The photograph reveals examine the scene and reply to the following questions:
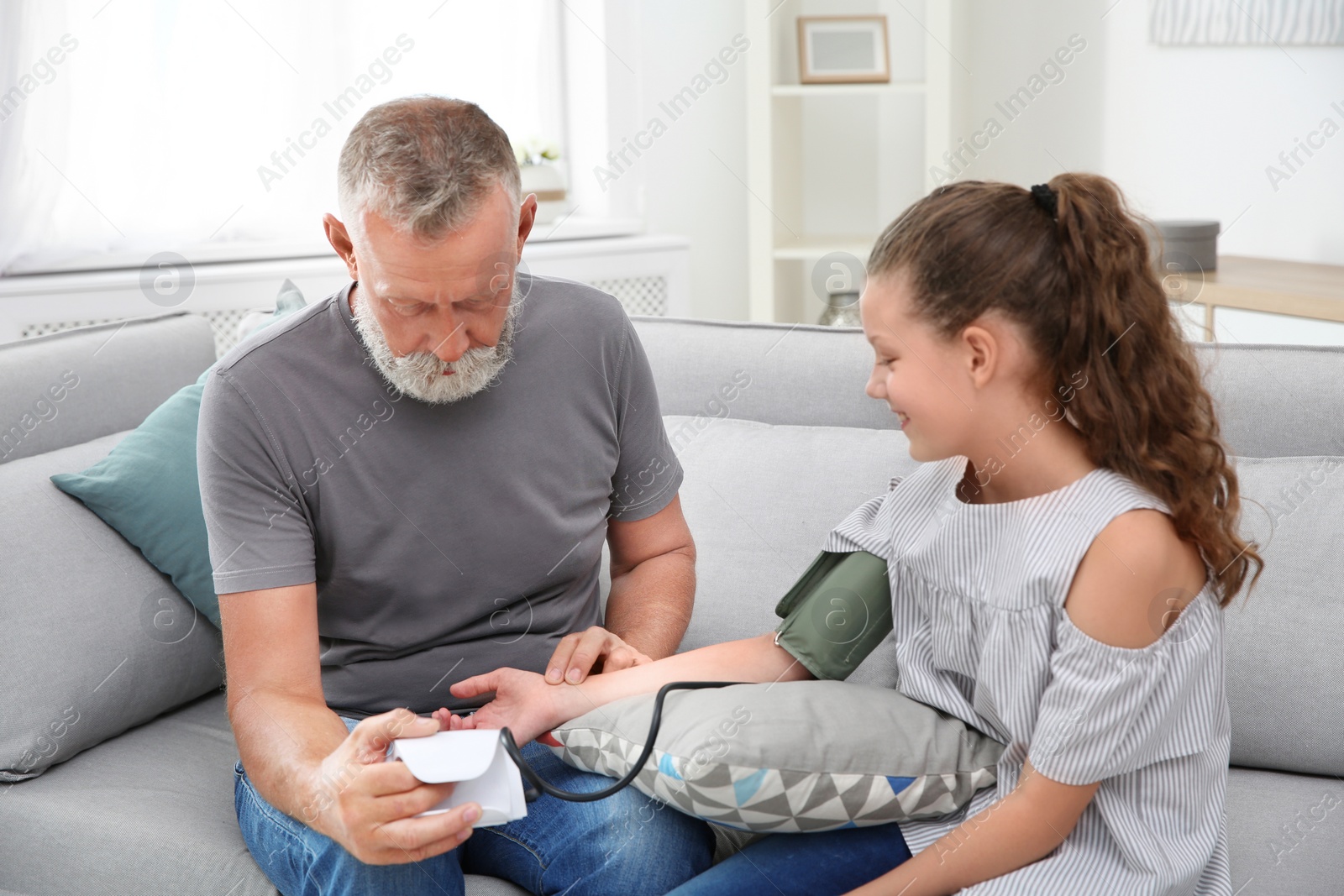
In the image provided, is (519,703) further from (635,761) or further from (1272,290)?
(1272,290)

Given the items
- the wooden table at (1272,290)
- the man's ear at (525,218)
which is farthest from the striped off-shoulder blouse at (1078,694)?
the wooden table at (1272,290)

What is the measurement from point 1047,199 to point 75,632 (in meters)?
1.18

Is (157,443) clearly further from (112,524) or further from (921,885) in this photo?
(921,885)

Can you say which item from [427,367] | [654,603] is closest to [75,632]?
[427,367]

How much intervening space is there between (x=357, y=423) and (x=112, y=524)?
473mm

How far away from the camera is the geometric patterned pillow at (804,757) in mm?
997

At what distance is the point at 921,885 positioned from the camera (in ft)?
3.31

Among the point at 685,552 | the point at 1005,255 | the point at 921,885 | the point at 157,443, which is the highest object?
the point at 1005,255

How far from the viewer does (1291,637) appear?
1284 mm

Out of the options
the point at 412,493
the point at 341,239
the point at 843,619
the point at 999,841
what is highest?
the point at 341,239

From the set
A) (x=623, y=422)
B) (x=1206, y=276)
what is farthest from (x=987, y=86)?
(x=623, y=422)

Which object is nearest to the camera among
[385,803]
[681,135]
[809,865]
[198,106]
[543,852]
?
[385,803]

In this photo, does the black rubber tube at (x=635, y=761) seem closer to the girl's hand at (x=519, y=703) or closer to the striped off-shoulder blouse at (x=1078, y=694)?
the girl's hand at (x=519, y=703)

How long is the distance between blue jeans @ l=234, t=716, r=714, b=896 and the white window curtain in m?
1.95
